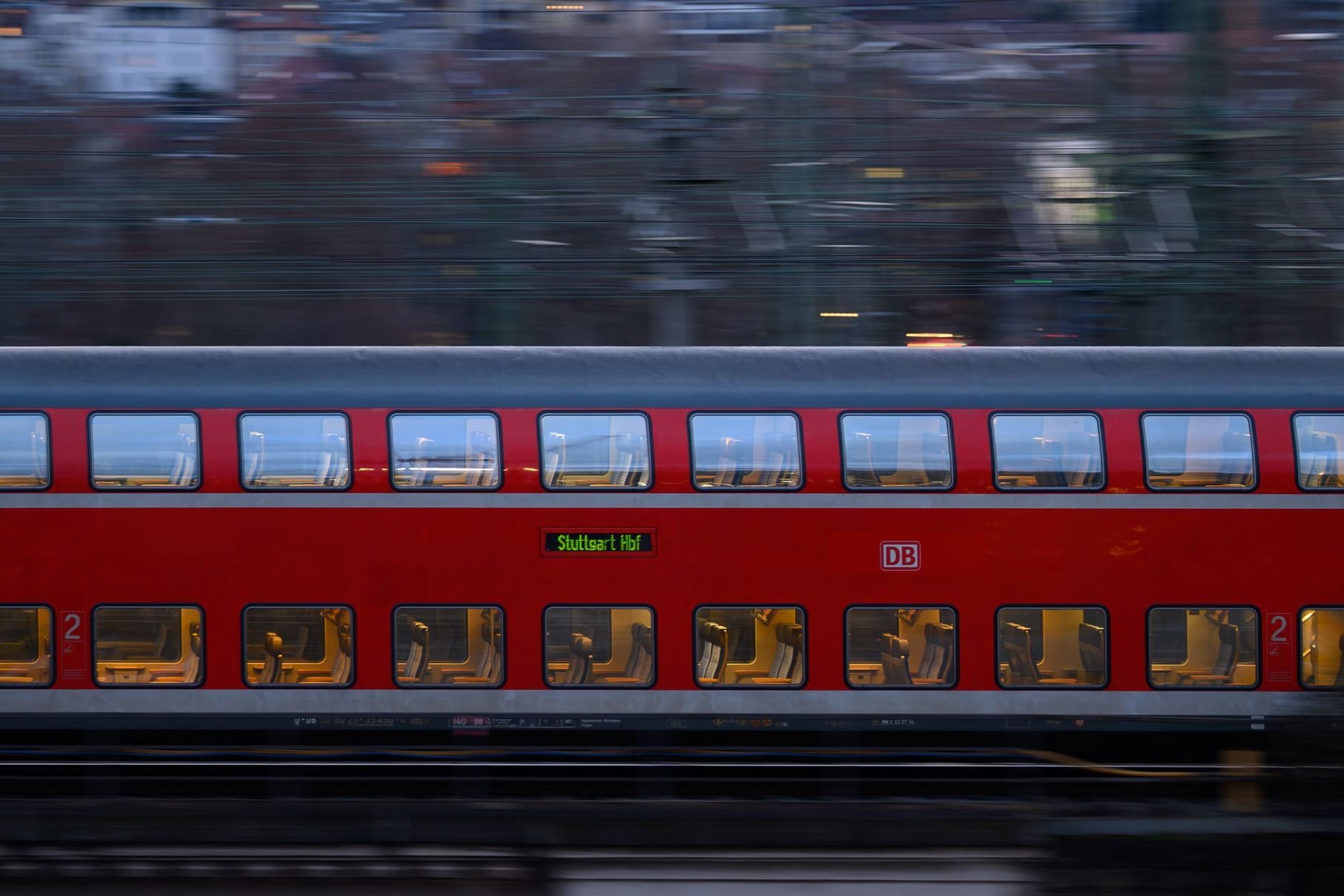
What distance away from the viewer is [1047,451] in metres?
8.28

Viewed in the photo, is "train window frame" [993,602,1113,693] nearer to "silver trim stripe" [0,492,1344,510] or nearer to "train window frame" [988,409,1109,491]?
"silver trim stripe" [0,492,1344,510]

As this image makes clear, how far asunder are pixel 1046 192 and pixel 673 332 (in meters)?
Result: 3.98

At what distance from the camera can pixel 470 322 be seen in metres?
12.1

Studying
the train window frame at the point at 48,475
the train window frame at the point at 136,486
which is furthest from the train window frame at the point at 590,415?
the train window frame at the point at 48,475

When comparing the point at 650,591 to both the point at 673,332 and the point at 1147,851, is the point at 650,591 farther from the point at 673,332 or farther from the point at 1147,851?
the point at 1147,851

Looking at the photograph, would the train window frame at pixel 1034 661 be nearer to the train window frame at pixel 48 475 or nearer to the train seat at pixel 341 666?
the train seat at pixel 341 666

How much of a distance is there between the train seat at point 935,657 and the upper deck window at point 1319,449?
2.48 metres

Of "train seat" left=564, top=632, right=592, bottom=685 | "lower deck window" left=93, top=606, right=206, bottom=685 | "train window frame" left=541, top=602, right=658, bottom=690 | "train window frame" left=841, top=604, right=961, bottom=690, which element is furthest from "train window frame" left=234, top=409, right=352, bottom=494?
"train window frame" left=841, top=604, right=961, bottom=690

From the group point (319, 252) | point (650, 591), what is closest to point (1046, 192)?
point (650, 591)

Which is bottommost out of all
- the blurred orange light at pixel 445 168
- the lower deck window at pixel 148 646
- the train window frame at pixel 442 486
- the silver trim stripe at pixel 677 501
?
the lower deck window at pixel 148 646

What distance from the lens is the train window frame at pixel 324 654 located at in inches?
325

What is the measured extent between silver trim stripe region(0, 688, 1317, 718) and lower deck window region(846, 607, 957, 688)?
10 centimetres

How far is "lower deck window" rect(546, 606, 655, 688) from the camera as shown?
8.27m

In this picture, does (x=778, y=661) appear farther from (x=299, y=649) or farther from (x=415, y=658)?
(x=299, y=649)
